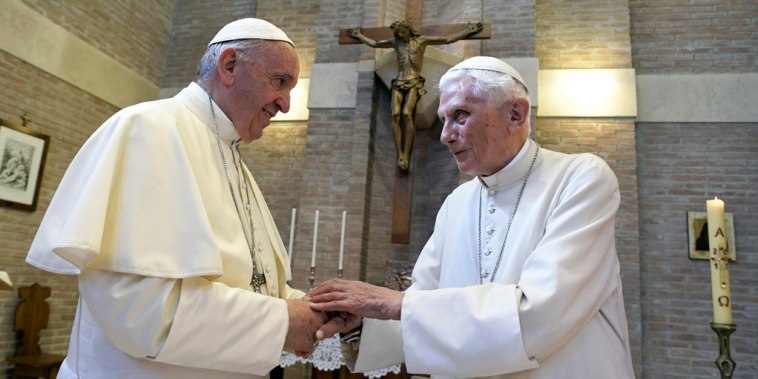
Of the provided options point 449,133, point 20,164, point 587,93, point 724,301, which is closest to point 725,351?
point 724,301

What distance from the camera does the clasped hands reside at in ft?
5.24

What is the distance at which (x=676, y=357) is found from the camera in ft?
16.8

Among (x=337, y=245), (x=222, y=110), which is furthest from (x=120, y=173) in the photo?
(x=337, y=245)

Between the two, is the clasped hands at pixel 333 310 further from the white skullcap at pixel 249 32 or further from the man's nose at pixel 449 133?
the white skullcap at pixel 249 32

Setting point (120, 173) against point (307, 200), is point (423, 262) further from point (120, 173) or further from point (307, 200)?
point (307, 200)

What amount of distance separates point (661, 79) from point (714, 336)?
269 centimetres

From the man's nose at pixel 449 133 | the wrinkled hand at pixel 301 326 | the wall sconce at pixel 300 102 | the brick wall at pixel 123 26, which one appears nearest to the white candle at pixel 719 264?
the man's nose at pixel 449 133

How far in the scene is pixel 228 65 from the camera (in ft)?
5.99

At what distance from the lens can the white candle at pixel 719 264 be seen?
2301mm

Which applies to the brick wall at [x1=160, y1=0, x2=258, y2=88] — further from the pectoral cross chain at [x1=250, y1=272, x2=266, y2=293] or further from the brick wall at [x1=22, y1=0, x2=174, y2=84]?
the pectoral cross chain at [x1=250, y1=272, x2=266, y2=293]

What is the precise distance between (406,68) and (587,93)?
2.02 meters

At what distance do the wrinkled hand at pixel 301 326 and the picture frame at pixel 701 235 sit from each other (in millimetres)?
4888

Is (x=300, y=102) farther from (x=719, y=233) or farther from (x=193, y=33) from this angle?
(x=719, y=233)

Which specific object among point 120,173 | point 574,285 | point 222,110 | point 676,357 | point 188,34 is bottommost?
point 676,357
